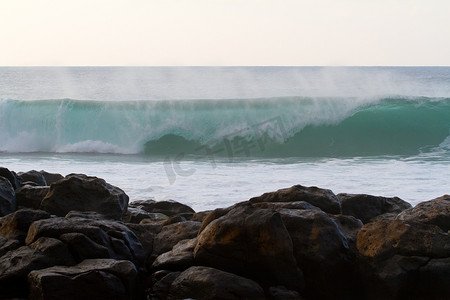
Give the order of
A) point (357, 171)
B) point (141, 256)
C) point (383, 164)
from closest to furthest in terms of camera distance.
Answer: point (141, 256)
point (357, 171)
point (383, 164)

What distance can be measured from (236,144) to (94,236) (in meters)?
11.7

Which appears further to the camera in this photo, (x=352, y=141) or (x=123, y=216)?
(x=352, y=141)

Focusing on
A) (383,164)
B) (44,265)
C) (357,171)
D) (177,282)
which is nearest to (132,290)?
(177,282)

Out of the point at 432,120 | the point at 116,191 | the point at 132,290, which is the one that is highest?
the point at 432,120

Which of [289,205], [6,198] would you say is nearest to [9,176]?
[6,198]

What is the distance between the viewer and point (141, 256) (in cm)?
435

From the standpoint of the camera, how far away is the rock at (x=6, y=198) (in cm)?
527

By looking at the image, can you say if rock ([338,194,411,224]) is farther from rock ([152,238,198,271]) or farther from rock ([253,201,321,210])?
rock ([152,238,198,271])

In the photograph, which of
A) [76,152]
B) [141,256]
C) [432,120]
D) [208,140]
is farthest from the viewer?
[432,120]

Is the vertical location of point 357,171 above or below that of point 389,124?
below

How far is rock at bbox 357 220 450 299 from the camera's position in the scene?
3.89 m

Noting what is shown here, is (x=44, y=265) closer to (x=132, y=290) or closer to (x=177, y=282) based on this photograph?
(x=132, y=290)

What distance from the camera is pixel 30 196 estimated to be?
5582 millimetres

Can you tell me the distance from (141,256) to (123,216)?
1.38 meters
